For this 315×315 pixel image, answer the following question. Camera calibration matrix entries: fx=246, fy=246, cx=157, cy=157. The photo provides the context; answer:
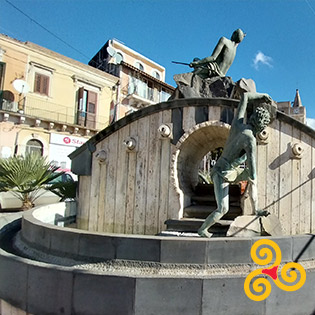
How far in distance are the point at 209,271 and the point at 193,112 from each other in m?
3.26

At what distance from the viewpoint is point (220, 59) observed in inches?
244

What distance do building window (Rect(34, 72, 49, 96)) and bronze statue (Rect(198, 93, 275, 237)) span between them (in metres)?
19.5

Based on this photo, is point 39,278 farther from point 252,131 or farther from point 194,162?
point 194,162

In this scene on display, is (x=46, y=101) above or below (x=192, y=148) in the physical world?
above

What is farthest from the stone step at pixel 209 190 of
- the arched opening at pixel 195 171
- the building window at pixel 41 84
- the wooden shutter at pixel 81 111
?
the building window at pixel 41 84

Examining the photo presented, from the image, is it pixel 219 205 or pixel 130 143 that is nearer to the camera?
pixel 219 205

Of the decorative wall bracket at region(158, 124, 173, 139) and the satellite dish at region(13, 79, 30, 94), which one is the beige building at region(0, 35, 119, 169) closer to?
the satellite dish at region(13, 79, 30, 94)

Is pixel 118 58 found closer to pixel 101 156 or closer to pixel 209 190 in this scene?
pixel 101 156

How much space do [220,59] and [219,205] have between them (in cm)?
421

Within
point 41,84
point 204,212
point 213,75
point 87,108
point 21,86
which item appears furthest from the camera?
point 87,108

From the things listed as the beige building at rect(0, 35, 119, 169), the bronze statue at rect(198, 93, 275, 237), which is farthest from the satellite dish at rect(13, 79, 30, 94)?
the bronze statue at rect(198, 93, 275, 237)

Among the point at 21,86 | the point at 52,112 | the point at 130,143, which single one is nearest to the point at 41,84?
the point at 21,86

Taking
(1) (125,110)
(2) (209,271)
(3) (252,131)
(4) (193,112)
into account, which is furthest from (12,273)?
(1) (125,110)

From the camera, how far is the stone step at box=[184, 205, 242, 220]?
196 inches
